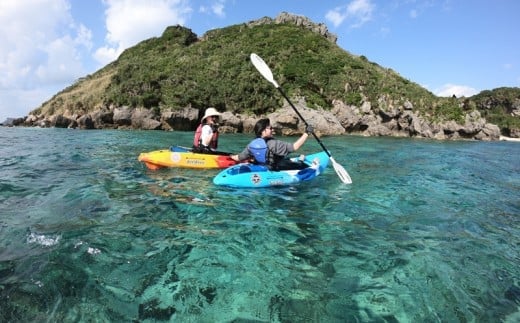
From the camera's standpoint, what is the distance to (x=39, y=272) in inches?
145

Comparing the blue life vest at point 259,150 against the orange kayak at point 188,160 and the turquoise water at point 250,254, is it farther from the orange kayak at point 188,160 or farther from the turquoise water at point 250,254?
the orange kayak at point 188,160

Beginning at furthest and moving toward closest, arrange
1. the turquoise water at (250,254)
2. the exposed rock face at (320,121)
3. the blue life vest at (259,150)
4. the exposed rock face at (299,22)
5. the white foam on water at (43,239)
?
the exposed rock face at (299,22) < the exposed rock face at (320,121) < the blue life vest at (259,150) < the white foam on water at (43,239) < the turquoise water at (250,254)

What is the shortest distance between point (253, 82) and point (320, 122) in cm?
932

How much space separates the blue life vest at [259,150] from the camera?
8.29 metres

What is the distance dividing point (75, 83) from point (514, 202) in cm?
6221

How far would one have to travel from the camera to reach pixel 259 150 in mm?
8328

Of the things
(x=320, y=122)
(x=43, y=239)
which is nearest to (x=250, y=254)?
(x=43, y=239)

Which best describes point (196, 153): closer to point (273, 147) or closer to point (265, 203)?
point (273, 147)

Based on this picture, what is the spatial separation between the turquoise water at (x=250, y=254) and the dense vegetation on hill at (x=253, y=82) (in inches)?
1069

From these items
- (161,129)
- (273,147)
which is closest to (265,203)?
(273,147)

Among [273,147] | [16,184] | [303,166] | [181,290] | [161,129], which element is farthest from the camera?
[161,129]

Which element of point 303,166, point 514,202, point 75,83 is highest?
point 75,83

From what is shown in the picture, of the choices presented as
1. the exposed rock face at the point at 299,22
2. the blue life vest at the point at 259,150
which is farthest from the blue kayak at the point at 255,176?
the exposed rock face at the point at 299,22

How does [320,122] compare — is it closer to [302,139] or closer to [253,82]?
[253,82]
